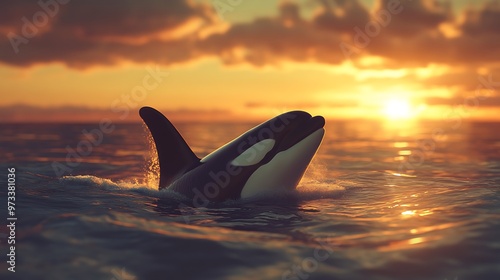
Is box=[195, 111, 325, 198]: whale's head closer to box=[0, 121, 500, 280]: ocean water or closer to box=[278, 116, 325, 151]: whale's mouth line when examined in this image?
box=[278, 116, 325, 151]: whale's mouth line

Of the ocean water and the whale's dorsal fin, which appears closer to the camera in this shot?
the ocean water

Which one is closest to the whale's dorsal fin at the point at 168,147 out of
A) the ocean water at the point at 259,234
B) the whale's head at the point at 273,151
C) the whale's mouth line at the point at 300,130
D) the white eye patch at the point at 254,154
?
the ocean water at the point at 259,234

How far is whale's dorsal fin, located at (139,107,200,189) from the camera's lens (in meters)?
10.2

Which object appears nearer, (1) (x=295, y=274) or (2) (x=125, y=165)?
(1) (x=295, y=274)

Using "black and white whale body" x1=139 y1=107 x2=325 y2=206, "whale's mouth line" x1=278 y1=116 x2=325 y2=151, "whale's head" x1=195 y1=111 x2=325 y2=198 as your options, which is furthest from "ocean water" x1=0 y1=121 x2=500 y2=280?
"whale's mouth line" x1=278 y1=116 x2=325 y2=151

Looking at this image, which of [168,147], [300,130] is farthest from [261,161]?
[168,147]

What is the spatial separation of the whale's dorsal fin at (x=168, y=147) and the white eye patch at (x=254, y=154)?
117cm

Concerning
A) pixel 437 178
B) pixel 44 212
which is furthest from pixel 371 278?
pixel 437 178

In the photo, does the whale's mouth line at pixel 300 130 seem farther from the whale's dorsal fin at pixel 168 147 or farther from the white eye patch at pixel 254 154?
the whale's dorsal fin at pixel 168 147

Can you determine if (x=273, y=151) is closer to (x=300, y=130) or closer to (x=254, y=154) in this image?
(x=254, y=154)

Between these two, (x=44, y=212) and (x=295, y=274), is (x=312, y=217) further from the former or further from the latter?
(x=44, y=212)

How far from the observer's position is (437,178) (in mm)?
14672

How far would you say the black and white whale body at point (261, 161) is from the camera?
30.3 feet

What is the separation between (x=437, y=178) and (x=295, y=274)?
10599mm
